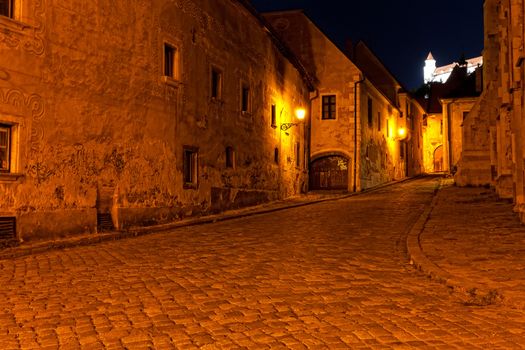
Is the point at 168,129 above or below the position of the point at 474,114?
below

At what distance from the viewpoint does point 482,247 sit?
9.72m

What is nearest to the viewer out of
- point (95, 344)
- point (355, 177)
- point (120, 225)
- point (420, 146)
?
point (95, 344)

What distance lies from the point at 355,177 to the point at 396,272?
24.3 m

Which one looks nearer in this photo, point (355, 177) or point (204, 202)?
point (204, 202)

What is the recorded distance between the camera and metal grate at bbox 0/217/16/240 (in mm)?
10477

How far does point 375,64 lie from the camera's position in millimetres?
42906

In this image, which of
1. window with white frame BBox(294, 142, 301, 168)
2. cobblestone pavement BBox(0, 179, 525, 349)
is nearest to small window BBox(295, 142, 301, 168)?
window with white frame BBox(294, 142, 301, 168)

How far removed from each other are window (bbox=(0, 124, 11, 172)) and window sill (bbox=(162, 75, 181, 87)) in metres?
5.21

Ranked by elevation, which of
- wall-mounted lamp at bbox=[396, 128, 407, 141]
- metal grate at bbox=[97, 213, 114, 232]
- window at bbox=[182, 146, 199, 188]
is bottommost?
metal grate at bbox=[97, 213, 114, 232]

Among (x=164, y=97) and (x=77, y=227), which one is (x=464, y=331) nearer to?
(x=77, y=227)

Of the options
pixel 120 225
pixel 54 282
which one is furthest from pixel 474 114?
pixel 54 282

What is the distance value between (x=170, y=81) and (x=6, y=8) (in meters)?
5.29

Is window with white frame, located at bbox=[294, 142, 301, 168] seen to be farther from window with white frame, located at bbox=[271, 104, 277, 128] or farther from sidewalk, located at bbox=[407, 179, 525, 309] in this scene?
sidewalk, located at bbox=[407, 179, 525, 309]

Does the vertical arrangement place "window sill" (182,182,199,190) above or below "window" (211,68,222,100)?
below
